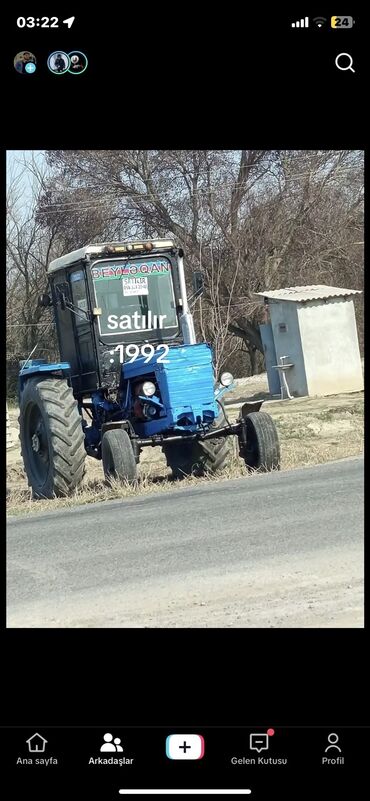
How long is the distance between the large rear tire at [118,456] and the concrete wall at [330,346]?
57.6 ft

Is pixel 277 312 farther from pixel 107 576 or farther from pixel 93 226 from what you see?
pixel 107 576

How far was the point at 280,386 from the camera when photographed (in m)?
31.1

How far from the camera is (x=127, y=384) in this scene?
45.6ft

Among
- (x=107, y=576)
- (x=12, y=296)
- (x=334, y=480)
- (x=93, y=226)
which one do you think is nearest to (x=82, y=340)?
(x=334, y=480)

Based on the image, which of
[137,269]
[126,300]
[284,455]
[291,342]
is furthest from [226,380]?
[291,342]

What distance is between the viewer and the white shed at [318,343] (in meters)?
30.2

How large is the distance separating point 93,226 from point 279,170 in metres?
6.53
